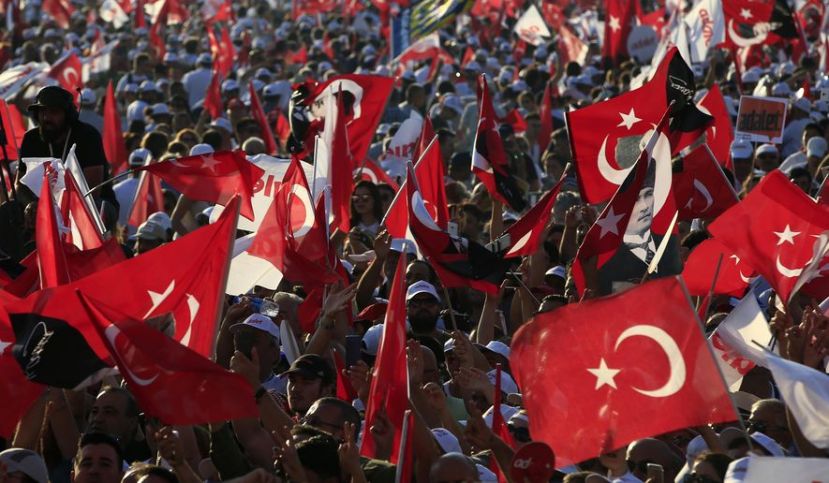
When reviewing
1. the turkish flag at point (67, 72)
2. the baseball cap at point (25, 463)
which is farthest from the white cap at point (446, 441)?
the turkish flag at point (67, 72)

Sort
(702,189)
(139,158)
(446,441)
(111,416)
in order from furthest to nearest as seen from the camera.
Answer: (139,158) → (702,189) → (111,416) → (446,441)

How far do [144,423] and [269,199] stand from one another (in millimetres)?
2873

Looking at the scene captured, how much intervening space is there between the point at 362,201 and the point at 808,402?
6.12m

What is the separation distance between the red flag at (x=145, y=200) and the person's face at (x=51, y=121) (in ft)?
7.19

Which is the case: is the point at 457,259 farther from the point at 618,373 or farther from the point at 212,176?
the point at 618,373

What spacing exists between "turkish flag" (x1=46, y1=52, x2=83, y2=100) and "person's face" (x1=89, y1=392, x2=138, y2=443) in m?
10.9

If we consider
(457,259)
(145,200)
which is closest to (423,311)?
(457,259)

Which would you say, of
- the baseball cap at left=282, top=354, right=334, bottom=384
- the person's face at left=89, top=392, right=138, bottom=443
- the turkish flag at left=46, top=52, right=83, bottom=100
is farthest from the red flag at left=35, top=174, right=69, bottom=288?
the turkish flag at left=46, top=52, right=83, bottom=100

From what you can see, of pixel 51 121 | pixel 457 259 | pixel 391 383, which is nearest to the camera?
pixel 391 383

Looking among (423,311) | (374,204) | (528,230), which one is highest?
(528,230)

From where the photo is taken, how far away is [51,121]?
10.7m

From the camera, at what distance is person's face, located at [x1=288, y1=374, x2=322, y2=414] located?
792cm

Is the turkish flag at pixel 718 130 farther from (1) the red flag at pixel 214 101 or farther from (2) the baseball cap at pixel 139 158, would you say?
(1) the red flag at pixel 214 101

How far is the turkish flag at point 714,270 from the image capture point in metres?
9.41
